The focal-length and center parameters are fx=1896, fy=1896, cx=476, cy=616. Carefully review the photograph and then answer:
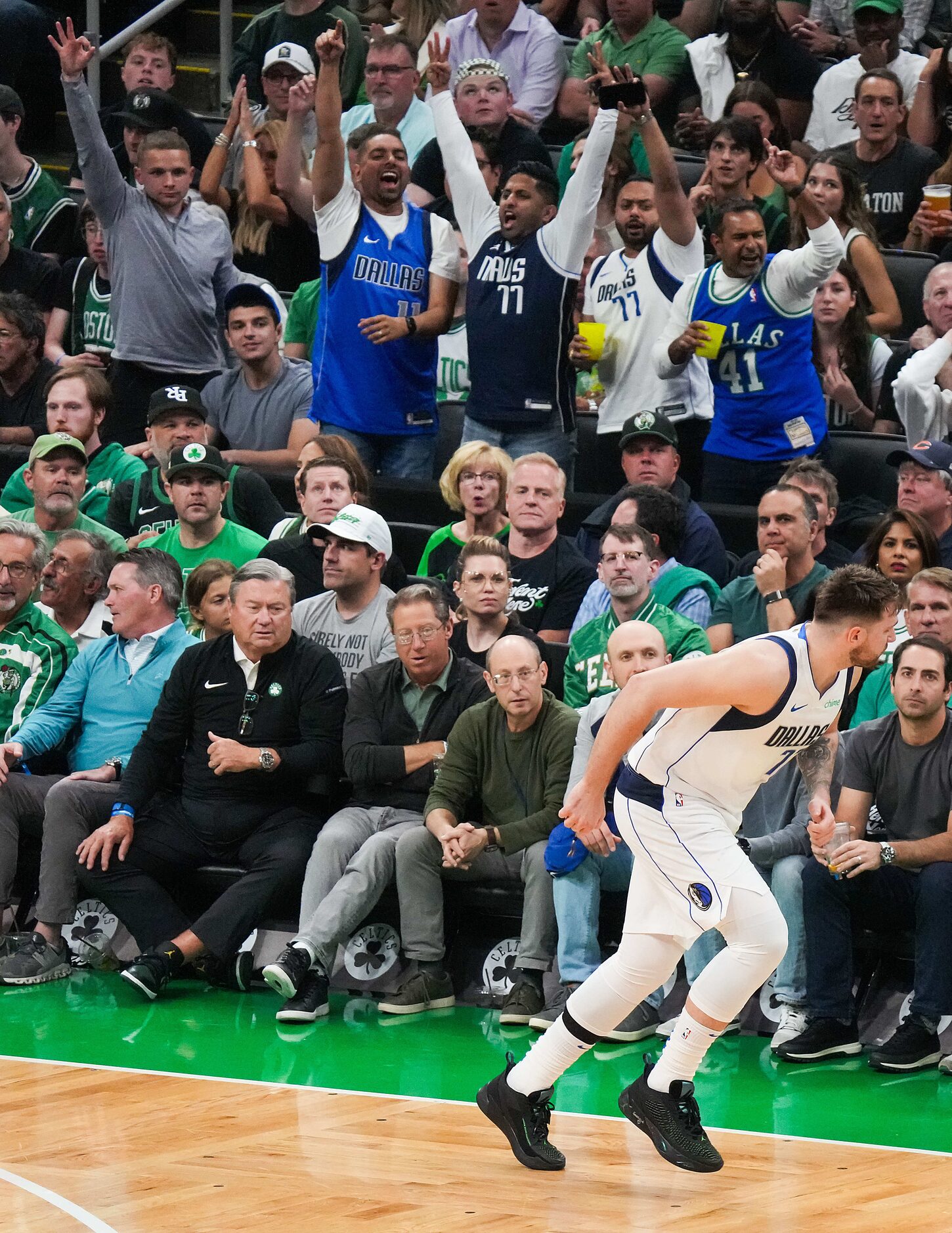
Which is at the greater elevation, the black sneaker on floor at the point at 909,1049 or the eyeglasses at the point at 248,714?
the eyeglasses at the point at 248,714

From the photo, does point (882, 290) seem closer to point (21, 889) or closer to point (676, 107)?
point (676, 107)

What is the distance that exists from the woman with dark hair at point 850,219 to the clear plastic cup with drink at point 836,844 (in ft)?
12.7

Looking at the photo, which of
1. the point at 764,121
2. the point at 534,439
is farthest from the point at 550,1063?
the point at 764,121

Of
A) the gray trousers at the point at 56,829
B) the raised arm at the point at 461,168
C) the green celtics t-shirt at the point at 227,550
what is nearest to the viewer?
the gray trousers at the point at 56,829

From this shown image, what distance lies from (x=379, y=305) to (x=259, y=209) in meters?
1.97

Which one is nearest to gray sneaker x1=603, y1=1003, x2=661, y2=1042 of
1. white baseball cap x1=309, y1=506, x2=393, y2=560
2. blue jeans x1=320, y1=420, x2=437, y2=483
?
white baseball cap x1=309, y1=506, x2=393, y2=560

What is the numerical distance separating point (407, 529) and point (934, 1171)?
4.41 m

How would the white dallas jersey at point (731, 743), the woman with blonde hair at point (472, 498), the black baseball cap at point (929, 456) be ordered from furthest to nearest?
the woman with blonde hair at point (472, 498)
the black baseball cap at point (929, 456)
the white dallas jersey at point (731, 743)

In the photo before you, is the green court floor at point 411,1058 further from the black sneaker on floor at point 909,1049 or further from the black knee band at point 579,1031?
the black knee band at point 579,1031

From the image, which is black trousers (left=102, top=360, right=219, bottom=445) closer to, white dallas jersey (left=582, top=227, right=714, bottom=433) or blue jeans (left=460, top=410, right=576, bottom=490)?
blue jeans (left=460, top=410, right=576, bottom=490)

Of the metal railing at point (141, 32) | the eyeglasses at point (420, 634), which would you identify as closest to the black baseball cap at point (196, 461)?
the eyeglasses at point (420, 634)

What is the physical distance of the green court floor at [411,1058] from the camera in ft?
18.8

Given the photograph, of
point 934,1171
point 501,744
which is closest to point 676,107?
point 501,744

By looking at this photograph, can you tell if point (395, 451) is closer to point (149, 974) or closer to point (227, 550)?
point (227, 550)
